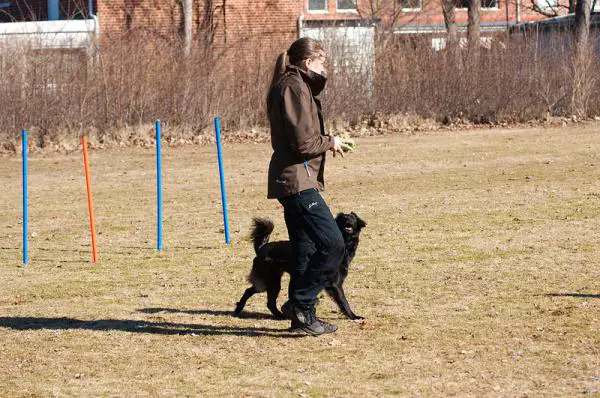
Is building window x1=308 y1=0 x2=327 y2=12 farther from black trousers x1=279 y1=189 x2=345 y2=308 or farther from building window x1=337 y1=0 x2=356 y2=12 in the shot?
black trousers x1=279 y1=189 x2=345 y2=308

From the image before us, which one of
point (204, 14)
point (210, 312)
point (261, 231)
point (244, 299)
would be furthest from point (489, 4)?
point (261, 231)

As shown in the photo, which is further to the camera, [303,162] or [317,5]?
[317,5]

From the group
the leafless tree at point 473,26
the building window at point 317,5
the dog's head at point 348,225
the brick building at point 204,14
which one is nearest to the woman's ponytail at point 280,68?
the dog's head at point 348,225

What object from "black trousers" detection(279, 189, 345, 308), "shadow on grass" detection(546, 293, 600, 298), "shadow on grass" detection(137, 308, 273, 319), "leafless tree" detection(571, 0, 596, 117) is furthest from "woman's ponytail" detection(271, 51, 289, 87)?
"leafless tree" detection(571, 0, 596, 117)

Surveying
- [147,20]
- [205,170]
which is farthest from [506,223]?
[147,20]

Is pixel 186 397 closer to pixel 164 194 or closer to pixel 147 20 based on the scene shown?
pixel 164 194

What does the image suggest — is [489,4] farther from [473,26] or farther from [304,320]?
[304,320]

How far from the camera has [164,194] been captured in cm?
1691

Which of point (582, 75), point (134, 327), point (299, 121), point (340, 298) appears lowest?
point (134, 327)

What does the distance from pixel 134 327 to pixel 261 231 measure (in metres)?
1.17

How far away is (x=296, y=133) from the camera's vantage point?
22.0 feet

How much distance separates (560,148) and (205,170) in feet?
23.3

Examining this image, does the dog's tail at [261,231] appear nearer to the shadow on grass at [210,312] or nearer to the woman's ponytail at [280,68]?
the shadow on grass at [210,312]

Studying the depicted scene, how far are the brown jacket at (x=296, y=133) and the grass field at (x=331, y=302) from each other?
3.64ft
